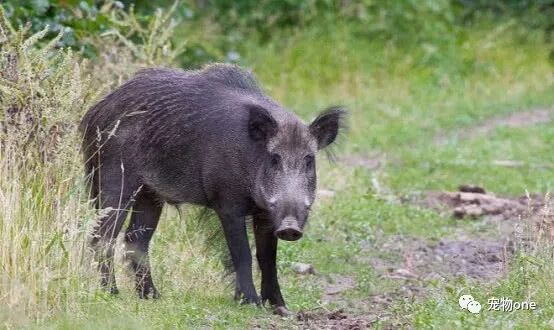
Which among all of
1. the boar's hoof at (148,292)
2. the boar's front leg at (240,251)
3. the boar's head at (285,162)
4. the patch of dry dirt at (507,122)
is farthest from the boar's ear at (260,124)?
the patch of dry dirt at (507,122)

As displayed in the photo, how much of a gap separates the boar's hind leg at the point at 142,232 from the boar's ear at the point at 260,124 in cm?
110

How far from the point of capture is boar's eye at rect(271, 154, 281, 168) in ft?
24.6

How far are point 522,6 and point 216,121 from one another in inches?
535

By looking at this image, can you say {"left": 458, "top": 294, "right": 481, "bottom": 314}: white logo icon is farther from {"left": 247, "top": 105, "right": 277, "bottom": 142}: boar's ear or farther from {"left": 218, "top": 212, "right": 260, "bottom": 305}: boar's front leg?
{"left": 247, "top": 105, "right": 277, "bottom": 142}: boar's ear

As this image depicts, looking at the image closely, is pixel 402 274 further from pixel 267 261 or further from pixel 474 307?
pixel 474 307

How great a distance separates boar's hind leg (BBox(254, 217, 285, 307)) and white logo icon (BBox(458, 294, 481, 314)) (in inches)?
52.7

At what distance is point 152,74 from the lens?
852 cm

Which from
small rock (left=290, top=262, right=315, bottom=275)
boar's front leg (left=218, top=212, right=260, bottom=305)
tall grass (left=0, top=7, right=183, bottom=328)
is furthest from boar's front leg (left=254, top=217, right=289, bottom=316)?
small rock (left=290, top=262, right=315, bottom=275)

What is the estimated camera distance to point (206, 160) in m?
7.84

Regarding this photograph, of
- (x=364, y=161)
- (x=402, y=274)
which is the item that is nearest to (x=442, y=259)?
(x=402, y=274)

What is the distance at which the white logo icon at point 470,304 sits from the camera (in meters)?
6.64

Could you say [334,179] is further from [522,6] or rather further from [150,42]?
[522,6]

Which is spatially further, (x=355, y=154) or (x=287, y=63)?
(x=287, y=63)

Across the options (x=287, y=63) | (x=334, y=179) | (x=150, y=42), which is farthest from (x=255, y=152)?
(x=287, y=63)
